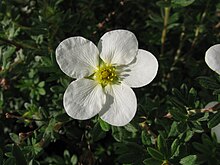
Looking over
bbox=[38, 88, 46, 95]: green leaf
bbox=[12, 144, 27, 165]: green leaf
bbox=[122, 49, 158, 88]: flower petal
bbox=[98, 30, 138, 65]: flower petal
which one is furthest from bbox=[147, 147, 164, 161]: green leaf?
bbox=[38, 88, 46, 95]: green leaf

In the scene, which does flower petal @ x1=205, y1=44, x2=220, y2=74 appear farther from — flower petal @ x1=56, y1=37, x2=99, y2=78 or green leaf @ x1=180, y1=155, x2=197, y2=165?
flower petal @ x1=56, y1=37, x2=99, y2=78

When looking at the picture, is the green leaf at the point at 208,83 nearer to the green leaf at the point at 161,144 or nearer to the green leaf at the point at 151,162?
the green leaf at the point at 161,144

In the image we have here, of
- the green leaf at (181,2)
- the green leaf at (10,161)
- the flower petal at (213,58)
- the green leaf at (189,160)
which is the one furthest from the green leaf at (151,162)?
the green leaf at (181,2)

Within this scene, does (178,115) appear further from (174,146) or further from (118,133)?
(118,133)

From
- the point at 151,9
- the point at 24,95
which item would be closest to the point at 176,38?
the point at 151,9

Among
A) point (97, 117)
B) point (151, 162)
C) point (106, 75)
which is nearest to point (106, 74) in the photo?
point (106, 75)

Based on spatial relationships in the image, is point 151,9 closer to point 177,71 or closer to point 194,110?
point 177,71

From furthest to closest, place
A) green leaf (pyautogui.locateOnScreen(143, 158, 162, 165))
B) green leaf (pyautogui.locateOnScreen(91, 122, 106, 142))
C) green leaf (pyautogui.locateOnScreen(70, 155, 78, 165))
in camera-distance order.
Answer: green leaf (pyautogui.locateOnScreen(70, 155, 78, 165))
green leaf (pyautogui.locateOnScreen(91, 122, 106, 142))
green leaf (pyautogui.locateOnScreen(143, 158, 162, 165))
